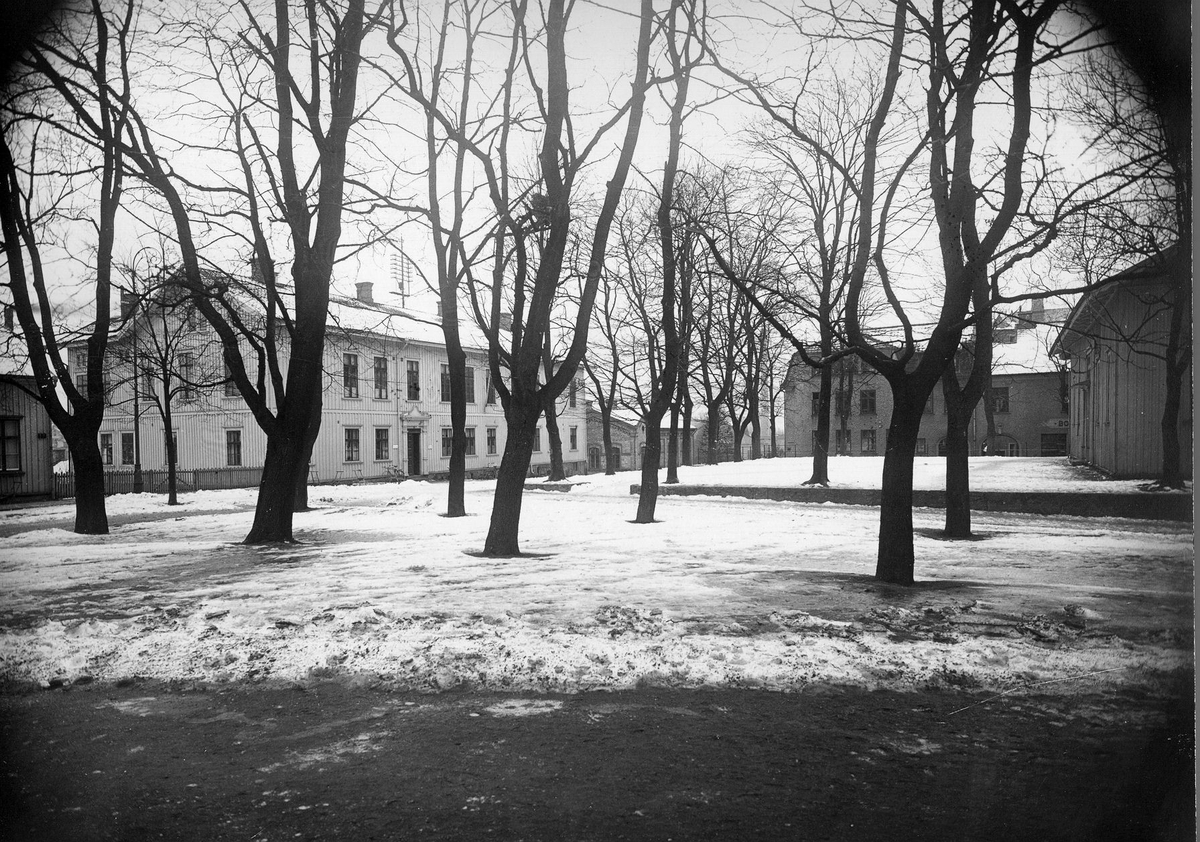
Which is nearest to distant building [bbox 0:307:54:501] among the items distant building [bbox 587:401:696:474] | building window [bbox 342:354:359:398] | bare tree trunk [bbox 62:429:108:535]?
bare tree trunk [bbox 62:429:108:535]

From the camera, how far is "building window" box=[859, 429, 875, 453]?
5555mm

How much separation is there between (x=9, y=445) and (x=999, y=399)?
6.23 m

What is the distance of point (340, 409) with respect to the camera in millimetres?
9547

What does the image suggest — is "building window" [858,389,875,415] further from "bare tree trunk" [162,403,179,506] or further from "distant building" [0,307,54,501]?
"bare tree trunk" [162,403,179,506]

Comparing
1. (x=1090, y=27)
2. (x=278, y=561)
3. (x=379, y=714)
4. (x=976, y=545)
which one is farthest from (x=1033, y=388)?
(x=278, y=561)

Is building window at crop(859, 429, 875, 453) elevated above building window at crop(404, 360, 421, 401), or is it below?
below

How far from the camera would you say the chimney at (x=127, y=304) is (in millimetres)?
4961

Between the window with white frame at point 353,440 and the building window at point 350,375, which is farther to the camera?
the window with white frame at point 353,440

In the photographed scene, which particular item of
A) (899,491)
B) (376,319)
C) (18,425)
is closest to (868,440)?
(899,491)

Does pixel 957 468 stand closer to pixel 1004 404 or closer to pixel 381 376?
pixel 1004 404

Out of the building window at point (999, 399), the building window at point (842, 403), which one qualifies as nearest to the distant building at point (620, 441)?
the building window at point (842, 403)

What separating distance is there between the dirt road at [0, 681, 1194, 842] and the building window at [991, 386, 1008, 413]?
247 centimetres

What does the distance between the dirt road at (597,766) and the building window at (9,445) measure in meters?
1.87

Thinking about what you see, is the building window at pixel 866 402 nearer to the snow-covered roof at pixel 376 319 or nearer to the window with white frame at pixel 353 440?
the snow-covered roof at pixel 376 319
